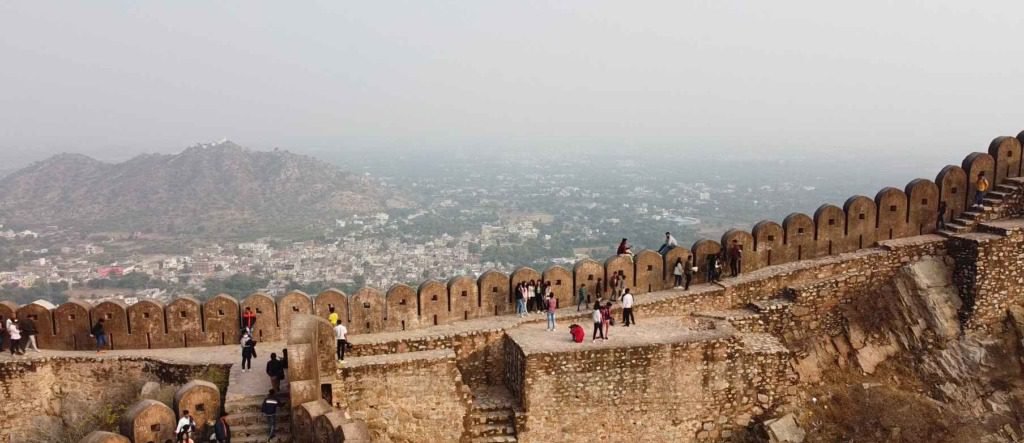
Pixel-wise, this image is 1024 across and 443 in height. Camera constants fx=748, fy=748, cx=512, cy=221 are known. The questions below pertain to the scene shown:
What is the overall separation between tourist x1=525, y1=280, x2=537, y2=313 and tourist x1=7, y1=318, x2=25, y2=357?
7.59 m

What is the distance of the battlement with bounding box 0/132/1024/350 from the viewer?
11.5 m

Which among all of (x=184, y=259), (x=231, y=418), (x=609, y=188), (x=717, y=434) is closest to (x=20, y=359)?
(x=231, y=418)

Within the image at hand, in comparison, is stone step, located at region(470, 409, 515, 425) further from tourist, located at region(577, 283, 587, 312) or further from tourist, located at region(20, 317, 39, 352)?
tourist, located at region(20, 317, 39, 352)

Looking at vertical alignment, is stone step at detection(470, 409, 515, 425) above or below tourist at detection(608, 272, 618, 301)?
below

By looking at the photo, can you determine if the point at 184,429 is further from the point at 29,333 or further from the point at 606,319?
the point at 606,319

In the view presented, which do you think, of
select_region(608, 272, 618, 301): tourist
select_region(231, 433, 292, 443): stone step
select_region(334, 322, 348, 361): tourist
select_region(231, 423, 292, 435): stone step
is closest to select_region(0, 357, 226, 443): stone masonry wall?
select_region(231, 423, 292, 435): stone step

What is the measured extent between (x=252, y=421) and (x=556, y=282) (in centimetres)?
526

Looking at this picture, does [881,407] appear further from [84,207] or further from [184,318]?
[84,207]

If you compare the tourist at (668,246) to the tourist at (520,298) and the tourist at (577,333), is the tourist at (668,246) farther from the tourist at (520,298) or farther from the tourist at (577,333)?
the tourist at (577,333)

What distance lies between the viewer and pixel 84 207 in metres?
46.7

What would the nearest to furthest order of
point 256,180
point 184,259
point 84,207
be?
point 184,259
point 84,207
point 256,180

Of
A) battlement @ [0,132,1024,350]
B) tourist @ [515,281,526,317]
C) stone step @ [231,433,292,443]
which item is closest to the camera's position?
stone step @ [231,433,292,443]

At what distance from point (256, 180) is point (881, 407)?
158 feet

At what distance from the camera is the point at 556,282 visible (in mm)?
12508
